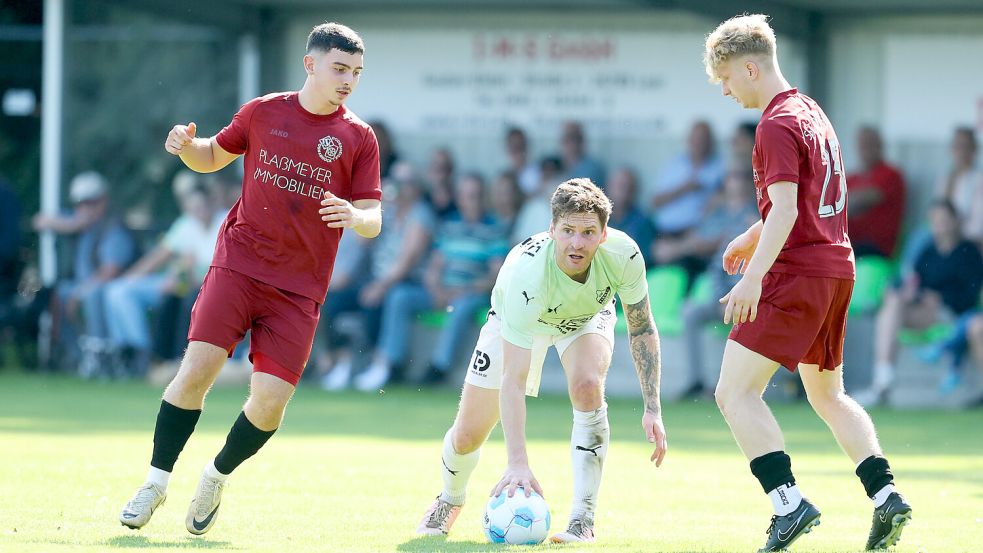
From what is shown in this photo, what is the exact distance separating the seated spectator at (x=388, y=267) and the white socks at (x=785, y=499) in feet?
32.7

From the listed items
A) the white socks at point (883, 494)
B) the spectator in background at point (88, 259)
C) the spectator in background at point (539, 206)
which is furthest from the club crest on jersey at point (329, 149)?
the spectator in background at point (88, 259)

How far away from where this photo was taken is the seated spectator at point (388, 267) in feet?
52.2

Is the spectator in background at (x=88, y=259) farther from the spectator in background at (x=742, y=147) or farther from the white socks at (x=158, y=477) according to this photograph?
the white socks at (x=158, y=477)

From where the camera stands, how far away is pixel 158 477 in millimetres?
6660

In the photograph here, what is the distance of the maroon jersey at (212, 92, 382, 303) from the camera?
6.91 m

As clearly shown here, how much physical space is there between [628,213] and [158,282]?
17.2 feet

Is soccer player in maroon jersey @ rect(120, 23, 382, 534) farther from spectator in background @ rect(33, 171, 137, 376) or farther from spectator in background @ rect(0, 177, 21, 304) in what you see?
spectator in background @ rect(0, 177, 21, 304)

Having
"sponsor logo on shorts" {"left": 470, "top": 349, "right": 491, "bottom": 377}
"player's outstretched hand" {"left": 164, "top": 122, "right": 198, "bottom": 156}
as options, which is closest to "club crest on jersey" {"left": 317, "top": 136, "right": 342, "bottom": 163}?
"player's outstretched hand" {"left": 164, "top": 122, "right": 198, "bottom": 156}

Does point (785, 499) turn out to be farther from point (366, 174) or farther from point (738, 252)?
point (366, 174)

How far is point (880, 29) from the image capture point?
53.0 feet

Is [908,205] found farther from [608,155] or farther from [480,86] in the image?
[480,86]

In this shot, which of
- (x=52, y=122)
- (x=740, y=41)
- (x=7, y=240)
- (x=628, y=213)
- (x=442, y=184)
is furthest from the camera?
(x=52, y=122)

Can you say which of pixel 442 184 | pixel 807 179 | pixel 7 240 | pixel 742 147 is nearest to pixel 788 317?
pixel 807 179

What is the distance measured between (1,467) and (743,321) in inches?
182
